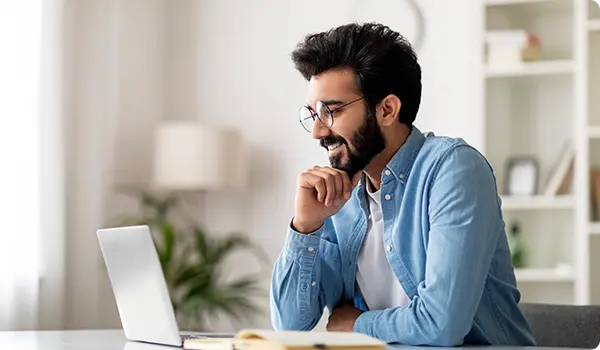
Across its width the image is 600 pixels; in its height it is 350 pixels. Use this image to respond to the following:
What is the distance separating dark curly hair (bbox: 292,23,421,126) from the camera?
6.95 ft

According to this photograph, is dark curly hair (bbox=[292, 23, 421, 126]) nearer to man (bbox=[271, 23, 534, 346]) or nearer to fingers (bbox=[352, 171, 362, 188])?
man (bbox=[271, 23, 534, 346])

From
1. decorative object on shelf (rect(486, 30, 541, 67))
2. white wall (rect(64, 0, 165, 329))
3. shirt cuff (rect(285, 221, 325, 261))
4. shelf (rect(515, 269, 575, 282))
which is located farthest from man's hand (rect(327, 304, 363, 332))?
white wall (rect(64, 0, 165, 329))

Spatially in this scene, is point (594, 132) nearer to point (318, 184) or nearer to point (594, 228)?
point (594, 228)

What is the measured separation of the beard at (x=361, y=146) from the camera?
6.92ft

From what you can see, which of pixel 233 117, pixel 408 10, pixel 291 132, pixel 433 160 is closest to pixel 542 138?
pixel 408 10

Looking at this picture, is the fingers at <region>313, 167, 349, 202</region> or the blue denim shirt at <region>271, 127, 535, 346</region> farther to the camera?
the fingers at <region>313, 167, 349, 202</region>

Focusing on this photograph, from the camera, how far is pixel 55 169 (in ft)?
13.3

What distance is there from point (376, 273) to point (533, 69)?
2.16m

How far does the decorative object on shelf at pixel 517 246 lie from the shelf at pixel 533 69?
619 millimetres

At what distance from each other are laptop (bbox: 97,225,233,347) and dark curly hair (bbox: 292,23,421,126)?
59 cm

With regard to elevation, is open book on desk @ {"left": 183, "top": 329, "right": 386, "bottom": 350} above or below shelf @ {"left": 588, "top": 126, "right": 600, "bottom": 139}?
below

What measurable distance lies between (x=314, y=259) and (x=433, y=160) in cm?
33

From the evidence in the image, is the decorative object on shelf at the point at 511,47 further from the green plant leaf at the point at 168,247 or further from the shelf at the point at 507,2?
the green plant leaf at the point at 168,247

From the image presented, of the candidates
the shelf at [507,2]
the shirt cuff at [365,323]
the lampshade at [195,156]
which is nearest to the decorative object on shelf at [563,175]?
the shelf at [507,2]
